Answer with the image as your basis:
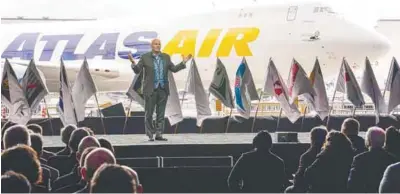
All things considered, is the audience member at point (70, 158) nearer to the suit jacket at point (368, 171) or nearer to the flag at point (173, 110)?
the suit jacket at point (368, 171)

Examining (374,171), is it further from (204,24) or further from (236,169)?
(204,24)

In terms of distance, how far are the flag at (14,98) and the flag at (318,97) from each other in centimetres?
471

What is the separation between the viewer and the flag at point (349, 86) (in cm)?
1385

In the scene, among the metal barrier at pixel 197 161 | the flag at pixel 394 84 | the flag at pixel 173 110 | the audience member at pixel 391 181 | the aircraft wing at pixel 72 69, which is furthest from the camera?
the aircraft wing at pixel 72 69

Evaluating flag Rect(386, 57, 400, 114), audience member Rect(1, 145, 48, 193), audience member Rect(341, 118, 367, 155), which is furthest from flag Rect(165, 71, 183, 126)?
audience member Rect(1, 145, 48, 193)

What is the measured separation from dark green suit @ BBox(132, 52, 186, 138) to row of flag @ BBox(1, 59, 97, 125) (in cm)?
207

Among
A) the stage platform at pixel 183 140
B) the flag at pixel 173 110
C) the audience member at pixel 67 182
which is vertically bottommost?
the audience member at pixel 67 182

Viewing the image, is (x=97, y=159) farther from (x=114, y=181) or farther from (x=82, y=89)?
(x=82, y=89)

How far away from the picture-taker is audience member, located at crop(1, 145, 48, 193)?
515 centimetres

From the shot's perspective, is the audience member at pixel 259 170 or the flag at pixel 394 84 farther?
the flag at pixel 394 84

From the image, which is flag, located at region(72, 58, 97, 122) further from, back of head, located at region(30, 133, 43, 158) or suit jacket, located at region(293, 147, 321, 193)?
suit jacket, located at region(293, 147, 321, 193)

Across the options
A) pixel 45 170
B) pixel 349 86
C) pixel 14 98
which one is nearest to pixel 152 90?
pixel 14 98

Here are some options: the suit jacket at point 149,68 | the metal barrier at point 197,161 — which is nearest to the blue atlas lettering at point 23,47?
the suit jacket at point 149,68

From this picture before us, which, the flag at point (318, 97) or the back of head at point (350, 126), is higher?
the flag at point (318, 97)
